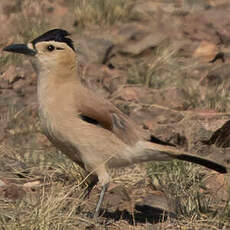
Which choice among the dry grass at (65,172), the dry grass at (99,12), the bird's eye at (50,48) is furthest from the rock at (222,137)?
the dry grass at (99,12)

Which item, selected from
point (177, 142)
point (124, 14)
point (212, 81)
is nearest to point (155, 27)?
point (124, 14)

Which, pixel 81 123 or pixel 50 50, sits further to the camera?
pixel 50 50

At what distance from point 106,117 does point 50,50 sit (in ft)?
2.53

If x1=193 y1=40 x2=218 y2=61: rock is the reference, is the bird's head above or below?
above

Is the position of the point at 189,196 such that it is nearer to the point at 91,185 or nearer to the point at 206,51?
the point at 91,185

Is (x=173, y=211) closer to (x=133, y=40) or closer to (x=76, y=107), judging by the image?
(x=76, y=107)

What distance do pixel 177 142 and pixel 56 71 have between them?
2527 millimetres

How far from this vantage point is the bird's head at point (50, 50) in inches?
232

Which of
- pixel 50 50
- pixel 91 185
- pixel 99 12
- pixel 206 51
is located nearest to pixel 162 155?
pixel 91 185

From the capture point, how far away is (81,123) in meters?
5.71

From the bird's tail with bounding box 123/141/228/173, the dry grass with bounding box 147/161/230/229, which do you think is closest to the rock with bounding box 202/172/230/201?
the dry grass with bounding box 147/161/230/229

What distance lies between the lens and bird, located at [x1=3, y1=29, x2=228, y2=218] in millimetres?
5684

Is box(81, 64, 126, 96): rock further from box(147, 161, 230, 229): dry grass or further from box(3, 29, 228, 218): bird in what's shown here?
box(3, 29, 228, 218): bird

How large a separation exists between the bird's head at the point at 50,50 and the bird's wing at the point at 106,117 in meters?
0.35
